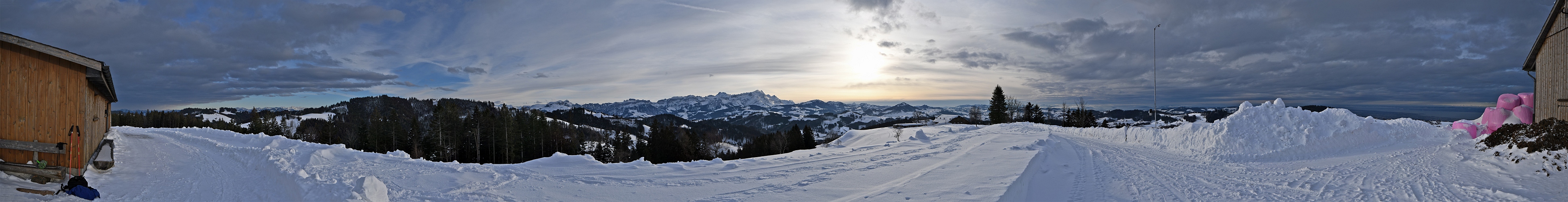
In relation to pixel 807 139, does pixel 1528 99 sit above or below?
above

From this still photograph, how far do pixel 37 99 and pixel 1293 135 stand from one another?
22.8 m

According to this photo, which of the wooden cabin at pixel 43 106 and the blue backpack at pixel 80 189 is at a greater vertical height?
the wooden cabin at pixel 43 106

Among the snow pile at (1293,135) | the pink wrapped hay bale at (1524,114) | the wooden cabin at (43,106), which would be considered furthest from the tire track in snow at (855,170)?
the pink wrapped hay bale at (1524,114)

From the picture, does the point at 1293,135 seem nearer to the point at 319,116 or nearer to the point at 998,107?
the point at 998,107

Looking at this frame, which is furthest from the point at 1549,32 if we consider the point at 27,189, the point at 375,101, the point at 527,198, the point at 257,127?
the point at 375,101

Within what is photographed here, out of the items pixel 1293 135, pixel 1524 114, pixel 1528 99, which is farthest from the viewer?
pixel 1528 99

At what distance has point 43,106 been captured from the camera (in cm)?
781

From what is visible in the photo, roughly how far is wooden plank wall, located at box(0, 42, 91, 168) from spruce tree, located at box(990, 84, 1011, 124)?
5165cm

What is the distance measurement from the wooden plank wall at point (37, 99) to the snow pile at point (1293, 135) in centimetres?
2059

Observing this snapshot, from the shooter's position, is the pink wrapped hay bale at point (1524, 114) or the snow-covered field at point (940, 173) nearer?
the snow-covered field at point (940, 173)

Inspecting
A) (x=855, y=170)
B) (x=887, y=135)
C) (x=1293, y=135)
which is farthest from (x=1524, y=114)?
(x=887, y=135)

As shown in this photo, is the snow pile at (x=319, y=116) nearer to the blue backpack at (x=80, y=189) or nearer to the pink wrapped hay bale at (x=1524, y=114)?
the blue backpack at (x=80, y=189)

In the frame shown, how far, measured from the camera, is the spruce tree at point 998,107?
1949 inches

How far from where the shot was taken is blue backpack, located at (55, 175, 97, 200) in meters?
5.91
